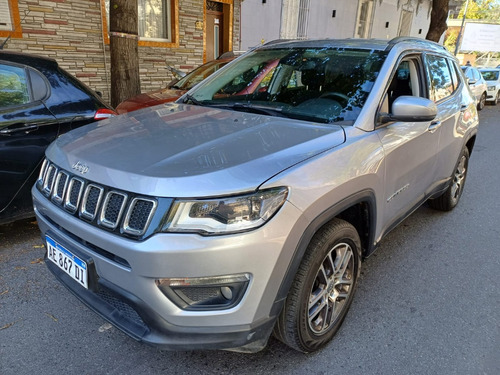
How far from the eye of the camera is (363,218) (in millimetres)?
2510

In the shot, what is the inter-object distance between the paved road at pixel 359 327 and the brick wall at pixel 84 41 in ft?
→ 18.1

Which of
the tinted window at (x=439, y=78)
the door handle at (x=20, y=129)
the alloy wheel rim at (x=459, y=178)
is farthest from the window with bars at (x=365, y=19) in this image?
the door handle at (x=20, y=129)

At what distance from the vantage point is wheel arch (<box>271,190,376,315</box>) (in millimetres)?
1834

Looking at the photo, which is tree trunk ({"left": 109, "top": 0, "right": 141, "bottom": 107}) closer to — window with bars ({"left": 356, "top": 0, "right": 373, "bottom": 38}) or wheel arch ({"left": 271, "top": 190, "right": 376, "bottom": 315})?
wheel arch ({"left": 271, "top": 190, "right": 376, "bottom": 315})

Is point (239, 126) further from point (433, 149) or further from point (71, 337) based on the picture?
point (433, 149)

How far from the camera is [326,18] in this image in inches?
593

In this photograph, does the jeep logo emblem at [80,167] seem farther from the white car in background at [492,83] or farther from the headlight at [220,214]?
the white car in background at [492,83]

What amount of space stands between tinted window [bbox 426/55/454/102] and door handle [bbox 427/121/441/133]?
0.22m

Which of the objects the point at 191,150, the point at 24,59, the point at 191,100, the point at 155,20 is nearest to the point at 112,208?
the point at 191,150

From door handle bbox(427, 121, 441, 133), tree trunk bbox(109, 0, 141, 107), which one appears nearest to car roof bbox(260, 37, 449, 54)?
door handle bbox(427, 121, 441, 133)

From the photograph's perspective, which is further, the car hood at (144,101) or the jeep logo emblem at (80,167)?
the car hood at (144,101)

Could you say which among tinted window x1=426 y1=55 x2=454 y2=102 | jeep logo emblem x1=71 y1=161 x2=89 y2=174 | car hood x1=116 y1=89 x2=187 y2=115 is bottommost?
car hood x1=116 y1=89 x2=187 y2=115

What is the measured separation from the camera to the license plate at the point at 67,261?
193cm

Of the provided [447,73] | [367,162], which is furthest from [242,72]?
[447,73]
